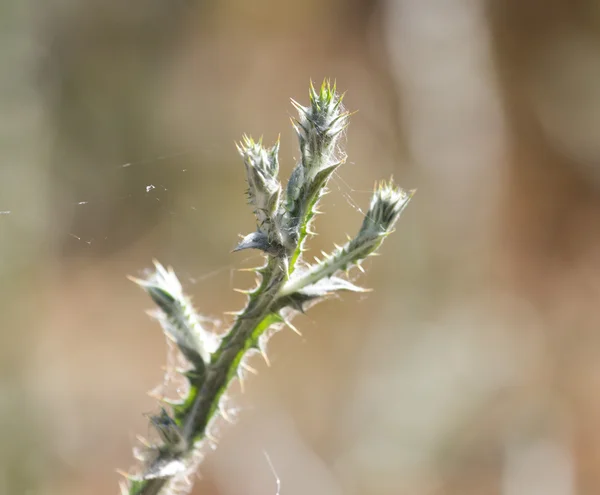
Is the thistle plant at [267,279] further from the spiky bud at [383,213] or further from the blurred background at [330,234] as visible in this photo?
the blurred background at [330,234]

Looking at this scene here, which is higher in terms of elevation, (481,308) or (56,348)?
(481,308)

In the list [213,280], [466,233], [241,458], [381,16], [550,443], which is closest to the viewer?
[241,458]

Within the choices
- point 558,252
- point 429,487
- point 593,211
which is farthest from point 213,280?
point 593,211

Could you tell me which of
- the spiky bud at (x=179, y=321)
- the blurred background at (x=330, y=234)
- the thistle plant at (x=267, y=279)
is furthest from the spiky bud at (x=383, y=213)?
the blurred background at (x=330, y=234)

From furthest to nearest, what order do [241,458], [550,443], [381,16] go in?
[381,16] → [550,443] → [241,458]

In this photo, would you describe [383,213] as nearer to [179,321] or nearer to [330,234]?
[179,321]

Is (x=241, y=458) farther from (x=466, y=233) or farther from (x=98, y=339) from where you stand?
(x=466, y=233)
